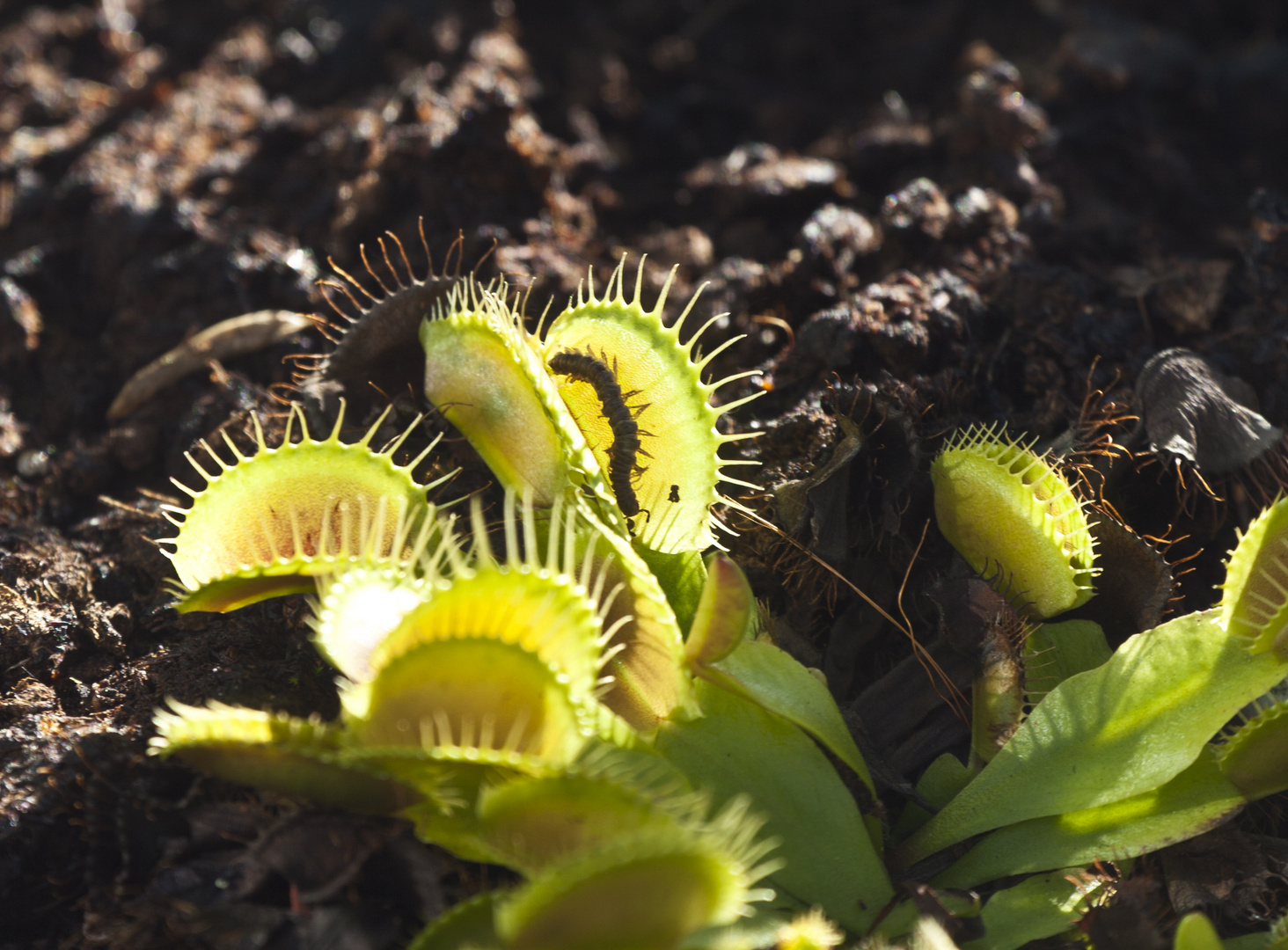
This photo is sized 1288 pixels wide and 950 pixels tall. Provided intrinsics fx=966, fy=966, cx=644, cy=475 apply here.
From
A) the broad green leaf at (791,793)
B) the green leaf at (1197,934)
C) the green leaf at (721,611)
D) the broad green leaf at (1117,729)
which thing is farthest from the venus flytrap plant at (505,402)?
the green leaf at (1197,934)

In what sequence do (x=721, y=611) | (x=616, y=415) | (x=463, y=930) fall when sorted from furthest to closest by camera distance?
(x=616, y=415) → (x=721, y=611) → (x=463, y=930)

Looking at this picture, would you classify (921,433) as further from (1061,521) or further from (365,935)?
(365,935)

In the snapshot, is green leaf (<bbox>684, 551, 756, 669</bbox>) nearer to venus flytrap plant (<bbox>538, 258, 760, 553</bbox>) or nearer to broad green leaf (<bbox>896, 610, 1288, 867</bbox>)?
venus flytrap plant (<bbox>538, 258, 760, 553</bbox>)

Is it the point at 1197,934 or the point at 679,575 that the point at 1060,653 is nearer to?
the point at 1197,934

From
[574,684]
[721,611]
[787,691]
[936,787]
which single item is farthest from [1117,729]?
[574,684]

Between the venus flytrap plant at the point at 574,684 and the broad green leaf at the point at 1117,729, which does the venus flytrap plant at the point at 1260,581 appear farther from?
the venus flytrap plant at the point at 574,684

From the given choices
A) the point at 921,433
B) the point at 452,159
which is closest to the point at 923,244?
the point at 921,433

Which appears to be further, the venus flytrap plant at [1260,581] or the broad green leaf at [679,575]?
the broad green leaf at [679,575]
